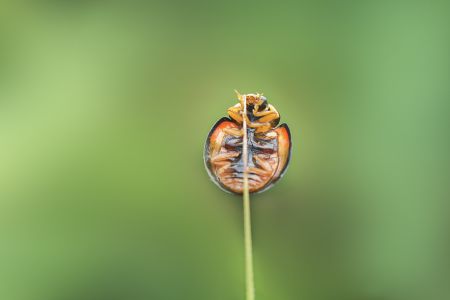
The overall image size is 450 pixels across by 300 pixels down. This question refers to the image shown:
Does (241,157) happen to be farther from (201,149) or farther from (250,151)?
(201,149)

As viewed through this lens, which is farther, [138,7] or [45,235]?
[138,7]

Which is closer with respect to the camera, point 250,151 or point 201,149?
point 250,151

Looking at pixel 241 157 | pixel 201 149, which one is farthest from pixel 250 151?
pixel 201 149

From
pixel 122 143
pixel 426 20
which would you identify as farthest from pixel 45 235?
pixel 426 20

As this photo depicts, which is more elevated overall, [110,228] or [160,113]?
[160,113]

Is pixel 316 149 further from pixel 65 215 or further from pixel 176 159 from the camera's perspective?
pixel 65 215
